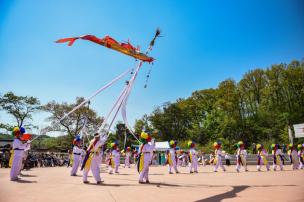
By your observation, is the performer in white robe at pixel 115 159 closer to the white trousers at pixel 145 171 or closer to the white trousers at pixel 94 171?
the white trousers at pixel 94 171

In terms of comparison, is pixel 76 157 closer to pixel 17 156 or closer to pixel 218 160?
pixel 17 156

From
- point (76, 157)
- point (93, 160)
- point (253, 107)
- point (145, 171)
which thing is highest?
point (253, 107)

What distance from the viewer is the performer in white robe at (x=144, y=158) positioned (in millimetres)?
10461

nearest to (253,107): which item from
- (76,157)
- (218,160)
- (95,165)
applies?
(218,160)

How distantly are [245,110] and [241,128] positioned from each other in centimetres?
486

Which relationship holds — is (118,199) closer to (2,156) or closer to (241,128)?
(2,156)

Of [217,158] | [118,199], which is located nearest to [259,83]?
[217,158]

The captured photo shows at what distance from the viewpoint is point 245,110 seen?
5369cm

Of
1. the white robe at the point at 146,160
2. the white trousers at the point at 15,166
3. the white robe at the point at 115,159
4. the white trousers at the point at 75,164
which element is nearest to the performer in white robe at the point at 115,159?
the white robe at the point at 115,159

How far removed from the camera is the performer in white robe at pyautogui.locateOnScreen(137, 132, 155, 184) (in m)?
10.5

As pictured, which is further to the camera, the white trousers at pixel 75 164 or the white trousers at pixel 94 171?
the white trousers at pixel 75 164

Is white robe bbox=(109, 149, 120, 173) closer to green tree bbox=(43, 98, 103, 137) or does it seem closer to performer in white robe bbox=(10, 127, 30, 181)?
performer in white robe bbox=(10, 127, 30, 181)

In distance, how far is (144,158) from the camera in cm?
1066

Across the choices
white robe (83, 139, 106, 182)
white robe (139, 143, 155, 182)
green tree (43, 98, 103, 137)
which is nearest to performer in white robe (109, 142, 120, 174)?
white robe (139, 143, 155, 182)
